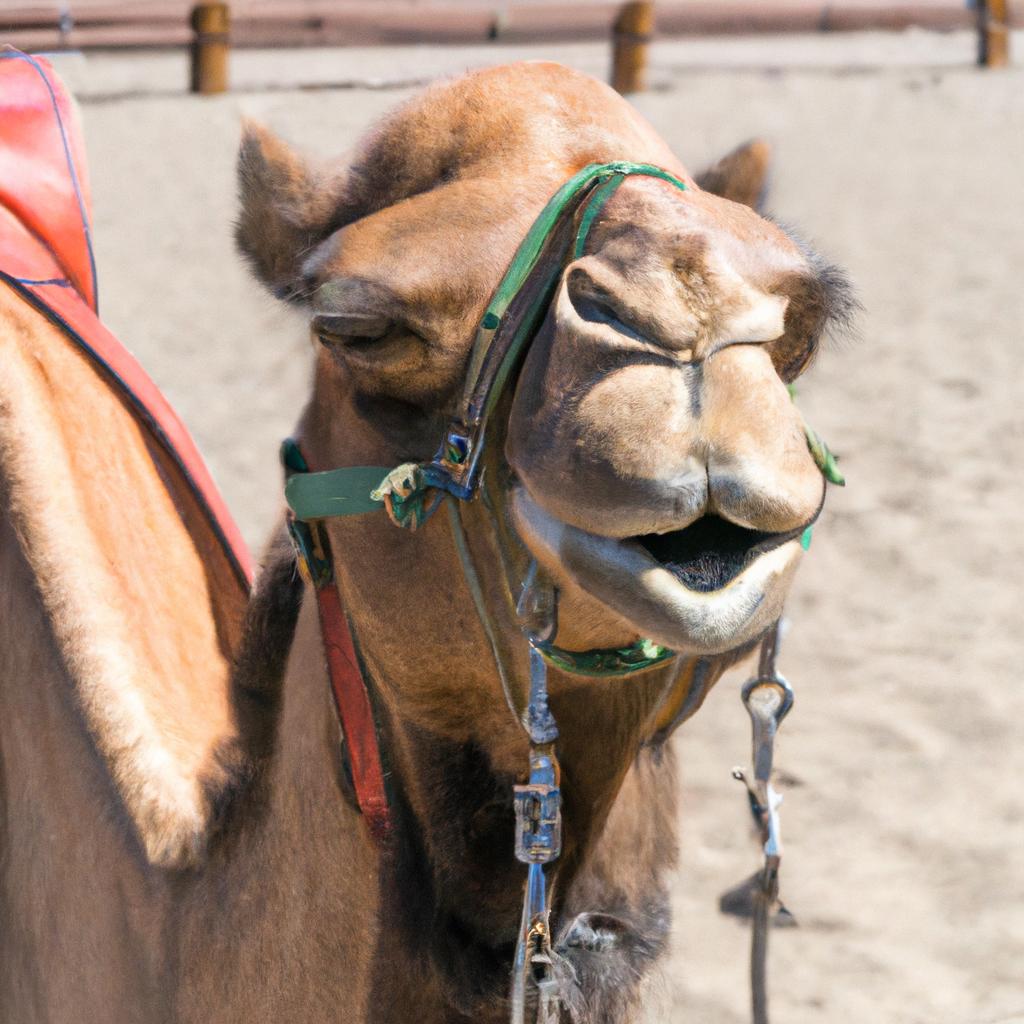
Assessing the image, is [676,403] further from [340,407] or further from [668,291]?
[340,407]

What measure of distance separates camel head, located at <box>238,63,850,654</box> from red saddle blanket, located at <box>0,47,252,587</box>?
86cm

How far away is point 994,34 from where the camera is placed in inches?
431

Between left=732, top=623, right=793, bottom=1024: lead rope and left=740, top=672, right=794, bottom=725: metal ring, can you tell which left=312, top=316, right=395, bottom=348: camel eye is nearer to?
left=732, top=623, right=793, bottom=1024: lead rope

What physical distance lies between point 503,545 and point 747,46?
A: 11.5 metres

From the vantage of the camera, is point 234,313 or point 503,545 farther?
point 234,313

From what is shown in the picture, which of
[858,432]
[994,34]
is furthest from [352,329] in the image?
[994,34]

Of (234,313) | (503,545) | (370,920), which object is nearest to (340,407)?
(503,545)

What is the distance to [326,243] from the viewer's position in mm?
1639

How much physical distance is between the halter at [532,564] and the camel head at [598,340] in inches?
0.9

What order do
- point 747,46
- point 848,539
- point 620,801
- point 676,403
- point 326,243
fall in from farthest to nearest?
point 747,46
point 848,539
point 620,801
point 326,243
point 676,403

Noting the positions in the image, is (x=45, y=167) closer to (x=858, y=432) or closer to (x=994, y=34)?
(x=858, y=432)

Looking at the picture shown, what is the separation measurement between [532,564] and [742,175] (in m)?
0.72

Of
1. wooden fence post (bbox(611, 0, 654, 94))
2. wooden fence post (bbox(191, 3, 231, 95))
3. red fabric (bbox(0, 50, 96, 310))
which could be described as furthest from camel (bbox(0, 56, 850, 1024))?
wooden fence post (bbox(611, 0, 654, 94))

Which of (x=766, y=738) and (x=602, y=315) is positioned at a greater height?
(x=602, y=315)
